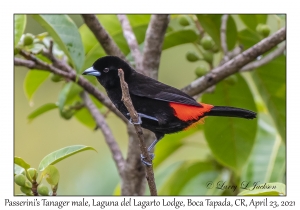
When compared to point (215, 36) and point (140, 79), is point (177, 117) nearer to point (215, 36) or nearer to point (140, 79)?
point (140, 79)

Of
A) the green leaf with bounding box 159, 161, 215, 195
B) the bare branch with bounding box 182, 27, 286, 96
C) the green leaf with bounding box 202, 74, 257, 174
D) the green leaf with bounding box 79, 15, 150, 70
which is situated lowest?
the green leaf with bounding box 159, 161, 215, 195

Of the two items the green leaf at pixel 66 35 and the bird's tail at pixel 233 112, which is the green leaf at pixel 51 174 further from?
the bird's tail at pixel 233 112

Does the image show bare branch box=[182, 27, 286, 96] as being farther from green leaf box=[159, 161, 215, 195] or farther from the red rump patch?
green leaf box=[159, 161, 215, 195]

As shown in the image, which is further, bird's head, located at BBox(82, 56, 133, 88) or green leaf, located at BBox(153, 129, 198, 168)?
green leaf, located at BBox(153, 129, 198, 168)

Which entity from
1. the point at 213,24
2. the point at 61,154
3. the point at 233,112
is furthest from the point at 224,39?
the point at 61,154

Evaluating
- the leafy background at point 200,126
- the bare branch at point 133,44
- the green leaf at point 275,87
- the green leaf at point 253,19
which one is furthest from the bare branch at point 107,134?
the green leaf at point 253,19

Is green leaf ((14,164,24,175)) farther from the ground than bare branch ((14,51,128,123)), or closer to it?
closer to it

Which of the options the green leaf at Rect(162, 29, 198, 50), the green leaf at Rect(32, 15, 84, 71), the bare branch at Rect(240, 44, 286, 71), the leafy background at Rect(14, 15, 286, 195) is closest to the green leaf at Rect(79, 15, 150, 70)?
the leafy background at Rect(14, 15, 286, 195)

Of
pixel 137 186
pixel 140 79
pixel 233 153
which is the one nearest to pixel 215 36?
pixel 140 79
